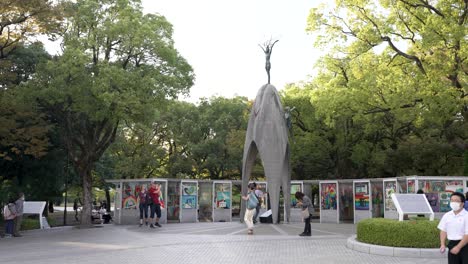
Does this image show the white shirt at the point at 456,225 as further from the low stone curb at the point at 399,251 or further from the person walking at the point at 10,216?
the person walking at the point at 10,216

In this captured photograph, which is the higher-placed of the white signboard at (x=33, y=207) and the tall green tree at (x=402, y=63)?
the tall green tree at (x=402, y=63)

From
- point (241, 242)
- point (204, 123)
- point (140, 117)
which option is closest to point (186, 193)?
point (140, 117)

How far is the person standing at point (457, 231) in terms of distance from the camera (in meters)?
6.40

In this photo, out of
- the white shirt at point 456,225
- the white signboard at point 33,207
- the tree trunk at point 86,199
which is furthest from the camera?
the tree trunk at point 86,199

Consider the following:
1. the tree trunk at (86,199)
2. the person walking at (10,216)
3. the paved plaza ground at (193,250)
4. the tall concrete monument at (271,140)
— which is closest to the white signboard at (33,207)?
the tree trunk at (86,199)

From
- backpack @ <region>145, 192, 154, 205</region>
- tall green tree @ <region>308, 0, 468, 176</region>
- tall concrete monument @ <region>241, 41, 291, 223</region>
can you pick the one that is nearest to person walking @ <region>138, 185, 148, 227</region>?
backpack @ <region>145, 192, 154, 205</region>

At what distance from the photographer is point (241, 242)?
46.4 feet

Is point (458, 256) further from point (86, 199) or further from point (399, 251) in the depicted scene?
point (86, 199)

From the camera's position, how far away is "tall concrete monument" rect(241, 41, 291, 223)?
69.0ft

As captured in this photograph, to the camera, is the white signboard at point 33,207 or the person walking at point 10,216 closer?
the person walking at point 10,216

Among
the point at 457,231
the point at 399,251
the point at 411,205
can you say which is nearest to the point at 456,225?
the point at 457,231

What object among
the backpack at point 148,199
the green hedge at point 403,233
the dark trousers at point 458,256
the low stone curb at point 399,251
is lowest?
the low stone curb at point 399,251

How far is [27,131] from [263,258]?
541 inches

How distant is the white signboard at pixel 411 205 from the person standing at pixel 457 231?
6412 mm
